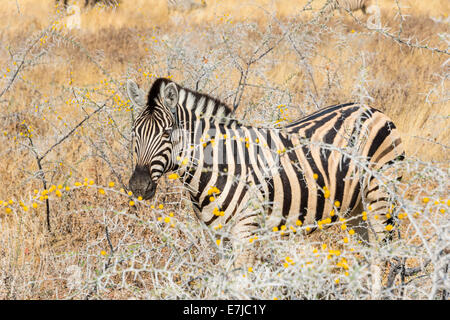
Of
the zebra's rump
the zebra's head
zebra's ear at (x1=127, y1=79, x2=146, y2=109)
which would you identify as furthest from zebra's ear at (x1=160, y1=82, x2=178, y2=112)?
the zebra's rump

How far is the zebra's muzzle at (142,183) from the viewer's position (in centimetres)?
321

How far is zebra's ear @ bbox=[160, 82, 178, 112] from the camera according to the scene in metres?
3.34

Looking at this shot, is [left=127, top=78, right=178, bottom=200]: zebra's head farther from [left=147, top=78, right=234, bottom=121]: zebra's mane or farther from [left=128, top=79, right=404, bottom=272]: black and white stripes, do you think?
[left=147, top=78, right=234, bottom=121]: zebra's mane

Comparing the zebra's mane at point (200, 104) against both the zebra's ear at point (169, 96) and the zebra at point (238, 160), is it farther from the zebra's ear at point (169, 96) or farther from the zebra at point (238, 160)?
the zebra's ear at point (169, 96)

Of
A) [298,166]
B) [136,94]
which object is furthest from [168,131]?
[298,166]

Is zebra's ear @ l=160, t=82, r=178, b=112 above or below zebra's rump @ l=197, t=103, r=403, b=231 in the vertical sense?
above

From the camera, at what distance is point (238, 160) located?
347 cm

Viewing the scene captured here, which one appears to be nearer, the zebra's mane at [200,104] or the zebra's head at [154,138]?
the zebra's head at [154,138]

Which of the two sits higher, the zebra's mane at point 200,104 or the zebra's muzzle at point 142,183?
the zebra's mane at point 200,104

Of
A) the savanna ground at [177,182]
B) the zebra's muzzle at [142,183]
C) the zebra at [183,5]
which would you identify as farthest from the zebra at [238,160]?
the zebra at [183,5]

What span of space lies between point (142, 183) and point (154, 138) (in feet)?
1.10

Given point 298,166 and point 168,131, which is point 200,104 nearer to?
point 168,131
